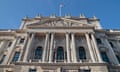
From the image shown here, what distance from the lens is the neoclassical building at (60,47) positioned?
98.2 ft

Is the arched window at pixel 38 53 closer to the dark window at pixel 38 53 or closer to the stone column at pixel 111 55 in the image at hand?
Answer: the dark window at pixel 38 53

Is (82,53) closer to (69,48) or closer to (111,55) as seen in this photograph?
(69,48)

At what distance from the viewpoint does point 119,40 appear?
136ft

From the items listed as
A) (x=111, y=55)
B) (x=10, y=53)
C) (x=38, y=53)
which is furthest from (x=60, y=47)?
(x=111, y=55)

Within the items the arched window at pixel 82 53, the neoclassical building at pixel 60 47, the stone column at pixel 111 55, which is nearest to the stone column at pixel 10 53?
the neoclassical building at pixel 60 47

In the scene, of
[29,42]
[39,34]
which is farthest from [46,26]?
[29,42]

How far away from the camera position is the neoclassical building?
98.2 feet

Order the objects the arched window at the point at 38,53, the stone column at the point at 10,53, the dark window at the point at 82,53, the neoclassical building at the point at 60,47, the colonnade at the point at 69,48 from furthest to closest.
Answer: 1. the stone column at the point at 10,53
2. the dark window at the point at 82,53
3. the arched window at the point at 38,53
4. the colonnade at the point at 69,48
5. the neoclassical building at the point at 60,47

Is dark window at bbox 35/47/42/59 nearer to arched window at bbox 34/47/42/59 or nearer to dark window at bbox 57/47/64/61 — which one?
arched window at bbox 34/47/42/59

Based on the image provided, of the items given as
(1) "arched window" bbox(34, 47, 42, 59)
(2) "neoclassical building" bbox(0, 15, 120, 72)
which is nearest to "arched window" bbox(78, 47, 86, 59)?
(2) "neoclassical building" bbox(0, 15, 120, 72)

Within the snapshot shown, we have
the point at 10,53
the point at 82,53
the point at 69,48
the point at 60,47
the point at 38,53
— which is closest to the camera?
the point at 69,48

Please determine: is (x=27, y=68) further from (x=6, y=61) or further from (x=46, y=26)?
(x=46, y=26)

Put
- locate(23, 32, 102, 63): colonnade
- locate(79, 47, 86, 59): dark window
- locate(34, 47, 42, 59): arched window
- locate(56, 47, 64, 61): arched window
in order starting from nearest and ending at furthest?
1. locate(23, 32, 102, 63): colonnade
2. locate(56, 47, 64, 61): arched window
3. locate(34, 47, 42, 59): arched window
4. locate(79, 47, 86, 59): dark window

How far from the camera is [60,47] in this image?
121 ft
